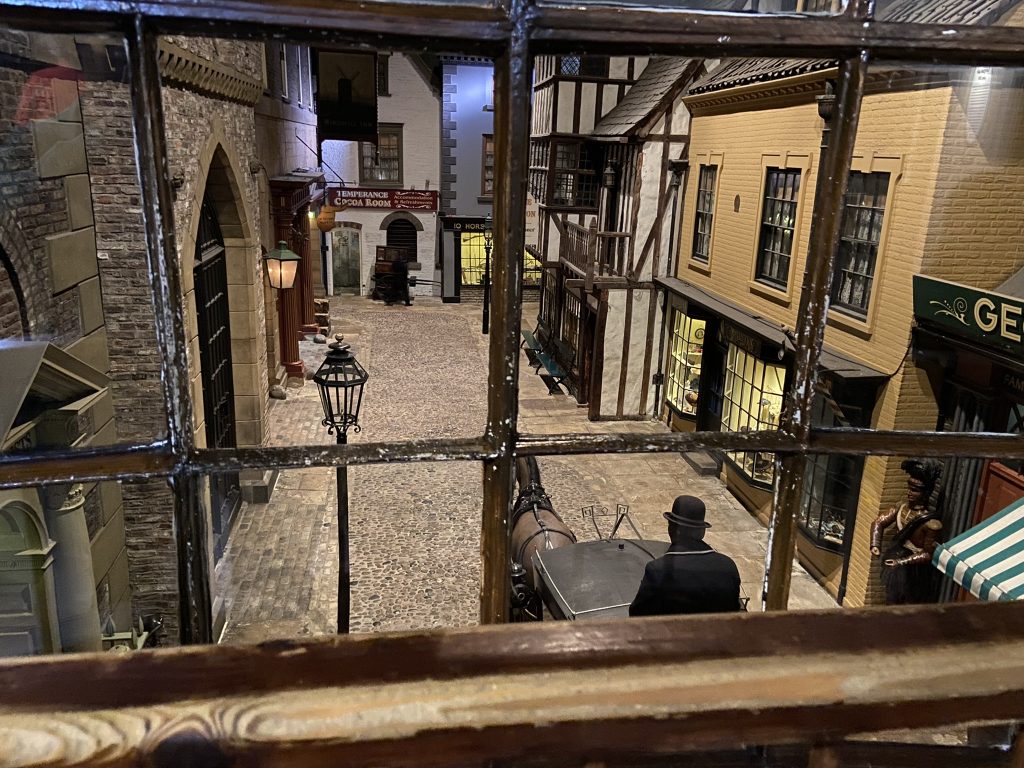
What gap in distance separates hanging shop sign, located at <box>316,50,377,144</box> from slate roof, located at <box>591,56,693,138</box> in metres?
4.44

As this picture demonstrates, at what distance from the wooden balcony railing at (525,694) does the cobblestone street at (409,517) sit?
3.99 metres

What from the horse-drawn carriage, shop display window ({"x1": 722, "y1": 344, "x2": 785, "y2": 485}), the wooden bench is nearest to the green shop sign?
shop display window ({"x1": 722, "y1": 344, "x2": 785, "y2": 485})

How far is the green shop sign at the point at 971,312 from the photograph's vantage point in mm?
6340

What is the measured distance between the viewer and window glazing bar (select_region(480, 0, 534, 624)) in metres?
1.24

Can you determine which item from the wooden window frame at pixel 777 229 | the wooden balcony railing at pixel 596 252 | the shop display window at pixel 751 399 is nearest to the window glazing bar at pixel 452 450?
the wooden window frame at pixel 777 229

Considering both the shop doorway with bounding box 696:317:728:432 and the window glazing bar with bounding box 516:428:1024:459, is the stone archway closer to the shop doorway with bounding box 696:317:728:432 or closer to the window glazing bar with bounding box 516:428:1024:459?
the shop doorway with bounding box 696:317:728:432

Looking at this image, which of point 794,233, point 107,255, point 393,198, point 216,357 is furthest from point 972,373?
point 393,198

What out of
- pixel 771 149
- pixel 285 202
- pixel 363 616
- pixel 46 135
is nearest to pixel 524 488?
pixel 363 616

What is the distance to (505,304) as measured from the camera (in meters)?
1.34

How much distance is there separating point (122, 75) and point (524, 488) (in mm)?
6959

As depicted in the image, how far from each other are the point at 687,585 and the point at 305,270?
1472cm

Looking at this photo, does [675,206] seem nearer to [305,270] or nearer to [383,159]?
[305,270]

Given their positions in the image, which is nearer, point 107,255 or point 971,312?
point 107,255

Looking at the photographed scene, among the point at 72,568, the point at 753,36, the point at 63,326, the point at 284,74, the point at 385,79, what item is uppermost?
the point at 385,79
